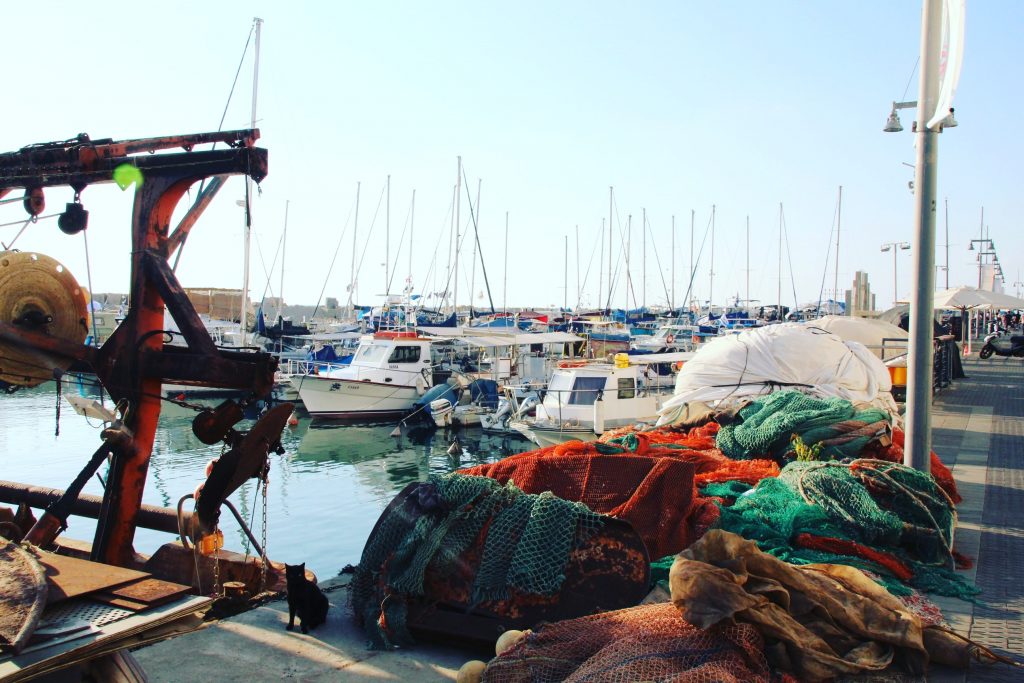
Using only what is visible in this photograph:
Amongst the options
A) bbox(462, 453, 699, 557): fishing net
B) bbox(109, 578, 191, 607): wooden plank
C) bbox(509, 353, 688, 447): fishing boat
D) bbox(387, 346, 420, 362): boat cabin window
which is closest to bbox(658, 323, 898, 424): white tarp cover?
bbox(462, 453, 699, 557): fishing net

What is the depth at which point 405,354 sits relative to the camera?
36688 mm

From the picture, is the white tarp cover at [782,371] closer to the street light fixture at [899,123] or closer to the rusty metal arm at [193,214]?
the street light fixture at [899,123]

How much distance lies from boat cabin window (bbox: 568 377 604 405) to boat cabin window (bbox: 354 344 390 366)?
1336 centimetres

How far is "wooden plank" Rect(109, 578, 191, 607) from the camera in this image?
3947mm

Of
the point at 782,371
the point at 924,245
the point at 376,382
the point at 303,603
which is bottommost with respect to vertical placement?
the point at 376,382

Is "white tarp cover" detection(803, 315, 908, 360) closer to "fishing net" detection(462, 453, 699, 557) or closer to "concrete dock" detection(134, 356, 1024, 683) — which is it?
"concrete dock" detection(134, 356, 1024, 683)

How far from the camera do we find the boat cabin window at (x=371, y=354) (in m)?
36.5

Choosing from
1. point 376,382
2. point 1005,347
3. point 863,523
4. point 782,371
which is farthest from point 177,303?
point 1005,347

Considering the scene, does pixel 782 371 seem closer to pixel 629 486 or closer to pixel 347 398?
pixel 629 486

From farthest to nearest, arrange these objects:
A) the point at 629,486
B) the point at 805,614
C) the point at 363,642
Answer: the point at 629,486 < the point at 363,642 < the point at 805,614

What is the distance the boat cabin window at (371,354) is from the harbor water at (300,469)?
363cm

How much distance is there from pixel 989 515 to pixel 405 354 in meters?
30.9

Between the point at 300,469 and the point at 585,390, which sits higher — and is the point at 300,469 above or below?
below

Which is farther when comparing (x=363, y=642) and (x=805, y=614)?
(x=363, y=642)
